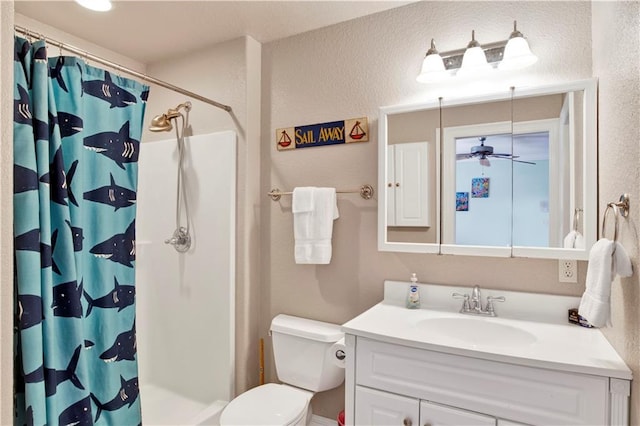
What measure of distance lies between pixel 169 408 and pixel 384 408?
5.36ft

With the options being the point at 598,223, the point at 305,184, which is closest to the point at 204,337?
the point at 305,184

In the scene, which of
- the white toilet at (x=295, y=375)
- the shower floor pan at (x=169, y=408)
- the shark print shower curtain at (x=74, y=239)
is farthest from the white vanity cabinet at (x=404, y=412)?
the shower floor pan at (x=169, y=408)

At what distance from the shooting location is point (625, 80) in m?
1.11

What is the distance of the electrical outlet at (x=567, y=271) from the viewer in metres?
1.51

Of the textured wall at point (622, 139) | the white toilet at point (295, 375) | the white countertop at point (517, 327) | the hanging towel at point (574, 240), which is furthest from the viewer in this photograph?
the white toilet at point (295, 375)

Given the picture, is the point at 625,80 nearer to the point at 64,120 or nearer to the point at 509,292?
the point at 509,292

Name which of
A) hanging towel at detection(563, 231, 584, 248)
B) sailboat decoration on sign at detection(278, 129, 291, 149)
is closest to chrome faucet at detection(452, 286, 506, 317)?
hanging towel at detection(563, 231, 584, 248)

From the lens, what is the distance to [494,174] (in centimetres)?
160

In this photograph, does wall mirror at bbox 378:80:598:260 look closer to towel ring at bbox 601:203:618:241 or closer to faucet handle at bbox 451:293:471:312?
towel ring at bbox 601:203:618:241

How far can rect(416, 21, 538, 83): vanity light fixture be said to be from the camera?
1.54 meters

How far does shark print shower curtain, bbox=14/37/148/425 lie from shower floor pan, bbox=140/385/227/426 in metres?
0.82

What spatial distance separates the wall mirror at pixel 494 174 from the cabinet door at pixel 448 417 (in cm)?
67

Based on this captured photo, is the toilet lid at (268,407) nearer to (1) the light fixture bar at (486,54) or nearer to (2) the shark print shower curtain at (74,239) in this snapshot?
(2) the shark print shower curtain at (74,239)

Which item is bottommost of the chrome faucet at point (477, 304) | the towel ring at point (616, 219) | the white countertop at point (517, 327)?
the white countertop at point (517, 327)
